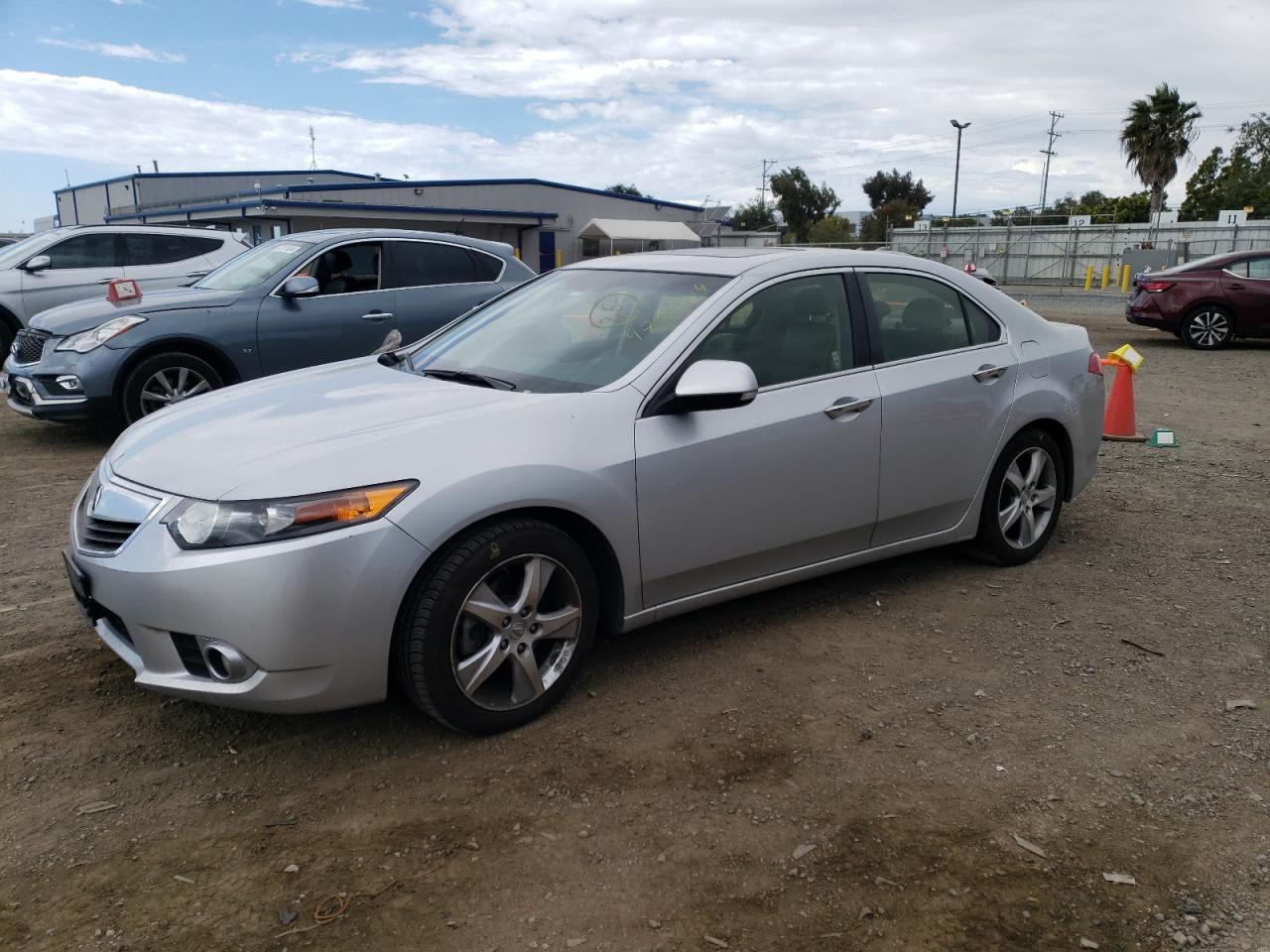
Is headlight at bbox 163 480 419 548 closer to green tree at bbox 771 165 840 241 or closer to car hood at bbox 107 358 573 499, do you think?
car hood at bbox 107 358 573 499

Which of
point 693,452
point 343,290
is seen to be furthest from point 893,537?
point 343,290

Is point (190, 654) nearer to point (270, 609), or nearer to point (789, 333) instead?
point (270, 609)

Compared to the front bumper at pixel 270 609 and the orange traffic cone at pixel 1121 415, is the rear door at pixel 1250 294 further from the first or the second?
the front bumper at pixel 270 609

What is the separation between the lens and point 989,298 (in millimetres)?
4902

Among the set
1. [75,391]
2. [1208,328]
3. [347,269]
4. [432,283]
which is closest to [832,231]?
[1208,328]

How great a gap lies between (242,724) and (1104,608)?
3.70 m

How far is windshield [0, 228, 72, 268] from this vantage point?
11320 mm

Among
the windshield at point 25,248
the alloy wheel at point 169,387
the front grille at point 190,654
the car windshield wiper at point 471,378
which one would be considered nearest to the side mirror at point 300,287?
the alloy wheel at point 169,387

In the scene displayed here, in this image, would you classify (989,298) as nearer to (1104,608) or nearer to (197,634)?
(1104,608)

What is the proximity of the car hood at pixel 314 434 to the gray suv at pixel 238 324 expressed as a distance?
3.98m

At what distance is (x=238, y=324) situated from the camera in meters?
7.68

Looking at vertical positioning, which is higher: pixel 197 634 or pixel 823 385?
pixel 823 385

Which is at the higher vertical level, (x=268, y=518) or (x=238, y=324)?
(x=238, y=324)

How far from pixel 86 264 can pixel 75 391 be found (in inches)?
195
